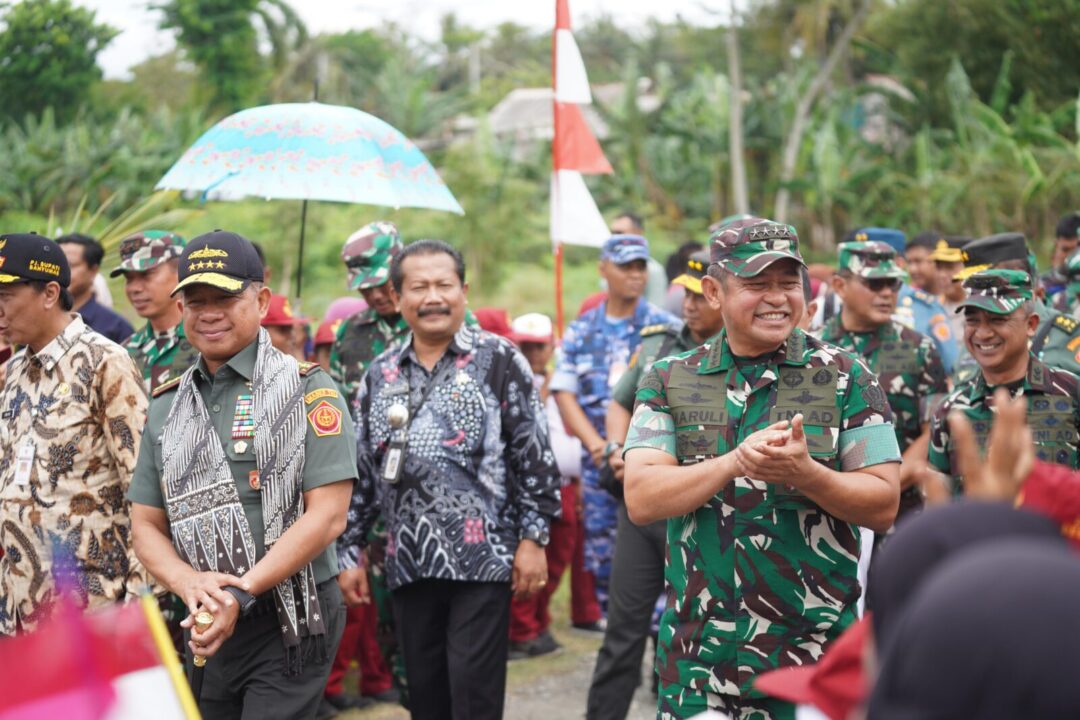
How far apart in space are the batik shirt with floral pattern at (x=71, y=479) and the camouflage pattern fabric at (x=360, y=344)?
203 centimetres

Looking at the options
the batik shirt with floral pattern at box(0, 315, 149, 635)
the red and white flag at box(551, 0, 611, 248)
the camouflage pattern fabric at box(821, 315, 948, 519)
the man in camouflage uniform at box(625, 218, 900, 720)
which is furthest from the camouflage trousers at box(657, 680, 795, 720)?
the red and white flag at box(551, 0, 611, 248)

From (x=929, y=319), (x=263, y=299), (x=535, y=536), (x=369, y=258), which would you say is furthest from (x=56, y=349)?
(x=929, y=319)

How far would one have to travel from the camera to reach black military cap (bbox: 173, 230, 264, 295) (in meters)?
4.22

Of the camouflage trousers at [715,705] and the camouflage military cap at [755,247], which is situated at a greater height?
the camouflage military cap at [755,247]

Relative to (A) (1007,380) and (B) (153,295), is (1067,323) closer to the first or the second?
(A) (1007,380)

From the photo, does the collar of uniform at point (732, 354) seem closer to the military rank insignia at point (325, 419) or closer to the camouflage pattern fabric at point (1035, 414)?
the military rank insignia at point (325, 419)

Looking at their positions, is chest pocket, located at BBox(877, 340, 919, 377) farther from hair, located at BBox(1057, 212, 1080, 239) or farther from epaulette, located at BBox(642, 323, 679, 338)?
hair, located at BBox(1057, 212, 1080, 239)

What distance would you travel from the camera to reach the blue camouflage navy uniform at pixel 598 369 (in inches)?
290

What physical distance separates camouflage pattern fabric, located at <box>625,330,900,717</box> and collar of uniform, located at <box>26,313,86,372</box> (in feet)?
8.12

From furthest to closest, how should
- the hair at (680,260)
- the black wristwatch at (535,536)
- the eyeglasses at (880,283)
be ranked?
1. the hair at (680,260)
2. the eyeglasses at (880,283)
3. the black wristwatch at (535,536)

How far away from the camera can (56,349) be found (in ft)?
16.1

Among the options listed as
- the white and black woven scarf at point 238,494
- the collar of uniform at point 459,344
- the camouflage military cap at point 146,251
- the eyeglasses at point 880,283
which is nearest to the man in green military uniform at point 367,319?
the camouflage military cap at point 146,251

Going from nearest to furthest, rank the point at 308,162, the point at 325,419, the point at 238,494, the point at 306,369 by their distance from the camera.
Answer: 1. the point at 238,494
2. the point at 325,419
3. the point at 306,369
4. the point at 308,162

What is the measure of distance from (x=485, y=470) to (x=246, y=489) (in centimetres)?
131
